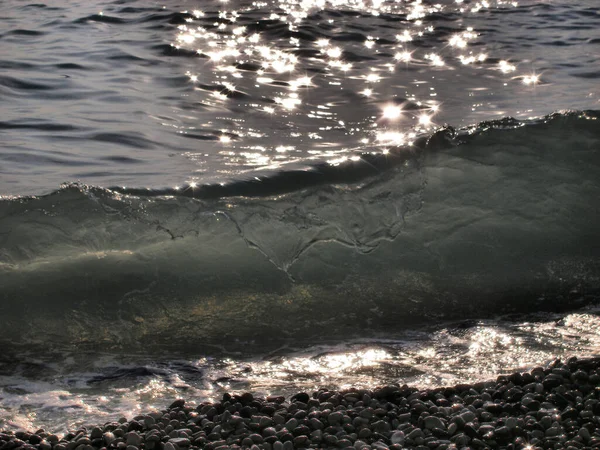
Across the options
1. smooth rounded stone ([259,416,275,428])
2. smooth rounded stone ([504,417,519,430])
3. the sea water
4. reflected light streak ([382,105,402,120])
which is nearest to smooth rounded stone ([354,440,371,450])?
smooth rounded stone ([259,416,275,428])

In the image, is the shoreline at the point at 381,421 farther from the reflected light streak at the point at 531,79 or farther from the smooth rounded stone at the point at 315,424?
the reflected light streak at the point at 531,79

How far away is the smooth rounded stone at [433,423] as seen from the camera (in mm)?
3385

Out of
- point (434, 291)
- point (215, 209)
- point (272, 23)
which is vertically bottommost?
point (434, 291)

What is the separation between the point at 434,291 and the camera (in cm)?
532

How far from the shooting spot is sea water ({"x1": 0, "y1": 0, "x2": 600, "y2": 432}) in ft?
14.2

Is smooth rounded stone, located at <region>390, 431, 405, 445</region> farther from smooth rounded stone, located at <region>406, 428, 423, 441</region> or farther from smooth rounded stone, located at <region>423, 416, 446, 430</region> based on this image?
smooth rounded stone, located at <region>423, 416, 446, 430</region>

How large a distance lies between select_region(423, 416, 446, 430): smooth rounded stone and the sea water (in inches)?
20.9

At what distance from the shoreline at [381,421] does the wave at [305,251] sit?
1089mm

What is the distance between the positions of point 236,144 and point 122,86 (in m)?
2.38

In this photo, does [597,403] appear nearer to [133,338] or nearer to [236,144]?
[133,338]

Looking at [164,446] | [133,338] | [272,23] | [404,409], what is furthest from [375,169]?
[272,23]

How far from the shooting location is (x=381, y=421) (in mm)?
3436

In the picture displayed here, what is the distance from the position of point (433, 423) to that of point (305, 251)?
94.2 inches

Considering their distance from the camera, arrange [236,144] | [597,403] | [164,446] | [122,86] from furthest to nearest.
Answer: [122,86] → [236,144] → [597,403] → [164,446]
